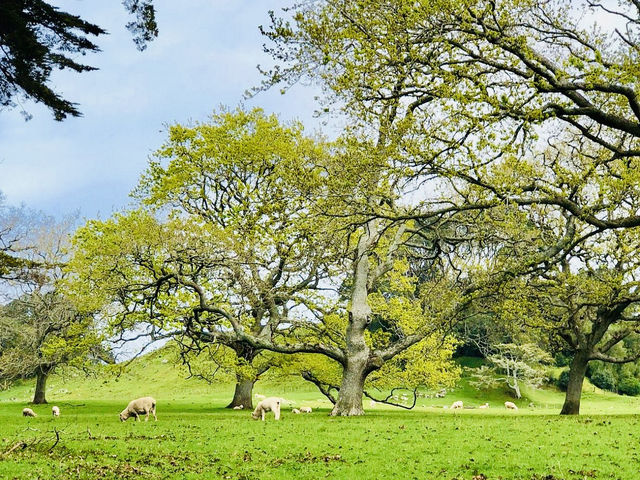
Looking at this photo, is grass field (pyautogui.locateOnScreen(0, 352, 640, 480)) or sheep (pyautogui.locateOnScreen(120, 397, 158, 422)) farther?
sheep (pyautogui.locateOnScreen(120, 397, 158, 422))

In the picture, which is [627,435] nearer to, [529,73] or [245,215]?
[529,73]

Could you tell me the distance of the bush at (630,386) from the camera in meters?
60.7

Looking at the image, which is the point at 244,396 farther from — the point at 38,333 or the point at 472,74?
the point at 472,74

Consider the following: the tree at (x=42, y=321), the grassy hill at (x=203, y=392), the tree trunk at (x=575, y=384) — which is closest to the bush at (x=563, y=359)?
the grassy hill at (x=203, y=392)

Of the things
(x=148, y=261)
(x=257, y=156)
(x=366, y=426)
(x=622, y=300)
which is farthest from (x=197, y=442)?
(x=622, y=300)

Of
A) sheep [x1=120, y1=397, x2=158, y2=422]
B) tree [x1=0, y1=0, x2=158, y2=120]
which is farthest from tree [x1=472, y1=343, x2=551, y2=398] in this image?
tree [x1=0, y1=0, x2=158, y2=120]

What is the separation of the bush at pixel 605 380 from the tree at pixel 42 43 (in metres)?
64.9

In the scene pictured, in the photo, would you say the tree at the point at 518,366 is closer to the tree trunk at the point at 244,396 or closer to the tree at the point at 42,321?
the tree trunk at the point at 244,396

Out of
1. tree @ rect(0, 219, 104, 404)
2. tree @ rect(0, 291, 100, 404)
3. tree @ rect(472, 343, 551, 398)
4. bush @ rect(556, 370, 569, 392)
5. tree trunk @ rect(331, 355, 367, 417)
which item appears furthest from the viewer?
bush @ rect(556, 370, 569, 392)

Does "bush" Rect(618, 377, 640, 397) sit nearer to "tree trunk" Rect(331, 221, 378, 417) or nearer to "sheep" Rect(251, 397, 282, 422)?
"tree trunk" Rect(331, 221, 378, 417)

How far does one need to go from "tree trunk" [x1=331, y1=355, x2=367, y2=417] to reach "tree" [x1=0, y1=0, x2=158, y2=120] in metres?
18.2

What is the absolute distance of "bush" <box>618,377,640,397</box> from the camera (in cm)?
6072

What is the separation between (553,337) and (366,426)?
16496 millimetres

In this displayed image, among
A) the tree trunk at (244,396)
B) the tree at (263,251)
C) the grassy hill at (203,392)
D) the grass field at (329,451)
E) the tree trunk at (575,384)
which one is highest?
the tree at (263,251)
